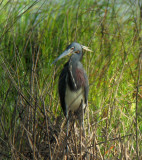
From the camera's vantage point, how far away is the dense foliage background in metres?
1.75

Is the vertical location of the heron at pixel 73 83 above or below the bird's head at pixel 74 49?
below

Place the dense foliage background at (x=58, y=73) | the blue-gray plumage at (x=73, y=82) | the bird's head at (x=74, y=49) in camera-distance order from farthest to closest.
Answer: the blue-gray plumage at (x=73, y=82)
the bird's head at (x=74, y=49)
the dense foliage background at (x=58, y=73)

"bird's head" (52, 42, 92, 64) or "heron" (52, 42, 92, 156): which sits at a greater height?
"bird's head" (52, 42, 92, 64)

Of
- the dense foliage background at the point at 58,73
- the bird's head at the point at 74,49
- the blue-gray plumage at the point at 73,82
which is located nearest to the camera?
the dense foliage background at the point at 58,73

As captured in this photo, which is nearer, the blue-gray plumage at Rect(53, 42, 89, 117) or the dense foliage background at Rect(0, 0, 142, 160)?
the dense foliage background at Rect(0, 0, 142, 160)

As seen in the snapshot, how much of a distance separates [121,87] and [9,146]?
1.66 meters

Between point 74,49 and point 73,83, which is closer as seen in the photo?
point 74,49

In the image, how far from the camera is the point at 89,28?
3416 millimetres

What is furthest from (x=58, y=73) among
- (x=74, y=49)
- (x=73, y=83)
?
(x=74, y=49)

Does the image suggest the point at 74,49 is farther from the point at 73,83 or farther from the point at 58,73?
the point at 58,73

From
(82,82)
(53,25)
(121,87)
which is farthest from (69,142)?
(53,25)

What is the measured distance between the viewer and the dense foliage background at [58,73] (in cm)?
175

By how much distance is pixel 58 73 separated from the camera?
2.53 metres

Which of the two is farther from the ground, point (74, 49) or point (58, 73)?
point (74, 49)
